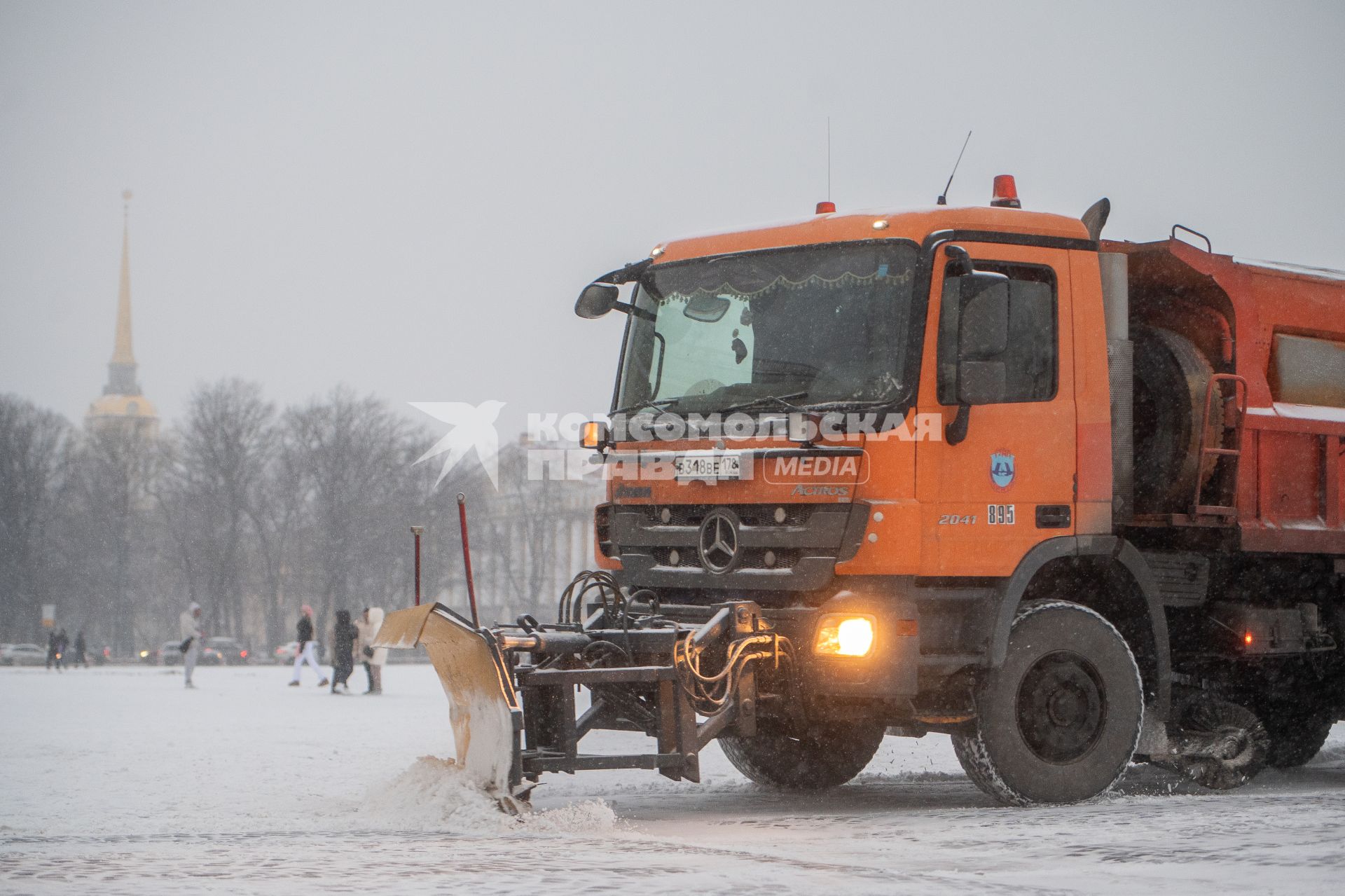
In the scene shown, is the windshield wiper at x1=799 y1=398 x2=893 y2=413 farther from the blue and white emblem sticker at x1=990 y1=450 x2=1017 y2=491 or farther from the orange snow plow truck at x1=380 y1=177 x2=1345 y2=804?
the blue and white emblem sticker at x1=990 y1=450 x2=1017 y2=491

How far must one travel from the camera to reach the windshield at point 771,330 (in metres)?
8.70

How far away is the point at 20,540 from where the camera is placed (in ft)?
215

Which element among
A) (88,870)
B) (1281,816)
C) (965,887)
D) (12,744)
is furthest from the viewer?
(12,744)

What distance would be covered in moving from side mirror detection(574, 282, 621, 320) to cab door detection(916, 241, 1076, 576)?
203cm

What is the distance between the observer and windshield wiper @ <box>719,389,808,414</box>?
8.73m

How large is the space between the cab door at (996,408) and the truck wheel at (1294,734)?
347cm

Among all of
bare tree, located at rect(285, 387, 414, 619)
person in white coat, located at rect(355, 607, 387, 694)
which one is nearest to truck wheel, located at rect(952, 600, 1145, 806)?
person in white coat, located at rect(355, 607, 387, 694)

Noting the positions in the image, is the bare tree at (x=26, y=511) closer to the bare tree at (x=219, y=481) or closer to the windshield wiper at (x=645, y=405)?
the bare tree at (x=219, y=481)

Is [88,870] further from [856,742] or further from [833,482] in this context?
[856,742]

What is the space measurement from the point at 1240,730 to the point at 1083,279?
10.5 ft

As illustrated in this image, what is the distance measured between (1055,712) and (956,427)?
1.75 meters

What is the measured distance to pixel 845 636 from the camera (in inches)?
333

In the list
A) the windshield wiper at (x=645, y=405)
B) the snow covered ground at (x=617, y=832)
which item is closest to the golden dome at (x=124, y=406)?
the snow covered ground at (x=617, y=832)

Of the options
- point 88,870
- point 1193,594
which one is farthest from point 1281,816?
point 88,870
